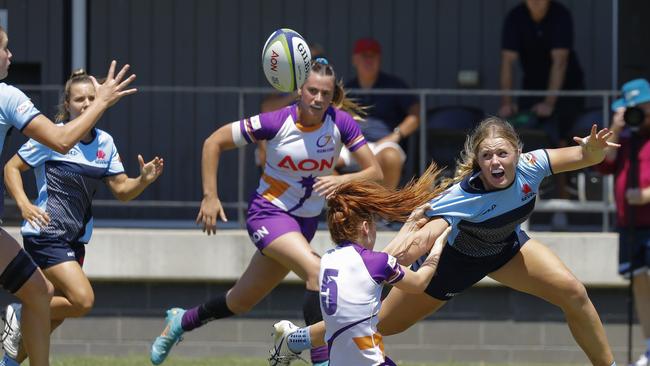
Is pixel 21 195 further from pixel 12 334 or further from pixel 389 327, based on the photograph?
pixel 389 327

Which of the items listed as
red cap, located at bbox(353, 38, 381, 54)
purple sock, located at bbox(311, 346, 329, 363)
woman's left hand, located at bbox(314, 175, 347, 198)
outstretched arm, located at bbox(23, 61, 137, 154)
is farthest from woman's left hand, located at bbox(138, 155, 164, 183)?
red cap, located at bbox(353, 38, 381, 54)

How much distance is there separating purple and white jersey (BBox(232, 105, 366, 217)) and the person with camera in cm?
236

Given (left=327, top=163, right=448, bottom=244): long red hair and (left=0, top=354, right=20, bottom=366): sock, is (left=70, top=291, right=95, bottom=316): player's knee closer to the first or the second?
(left=0, top=354, right=20, bottom=366): sock

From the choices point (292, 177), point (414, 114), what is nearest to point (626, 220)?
point (414, 114)

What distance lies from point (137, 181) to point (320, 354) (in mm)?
1526

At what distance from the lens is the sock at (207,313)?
9.36m

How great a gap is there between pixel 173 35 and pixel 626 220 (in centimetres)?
497

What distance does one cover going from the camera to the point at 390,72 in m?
13.3

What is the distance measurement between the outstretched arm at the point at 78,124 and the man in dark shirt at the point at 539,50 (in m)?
5.15

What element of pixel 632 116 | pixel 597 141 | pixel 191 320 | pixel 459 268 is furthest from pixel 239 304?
pixel 632 116

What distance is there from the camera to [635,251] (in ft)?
34.7

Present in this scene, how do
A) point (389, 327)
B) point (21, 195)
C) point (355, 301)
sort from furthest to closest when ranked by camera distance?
point (21, 195) < point (389, 327) < point (355, 301)

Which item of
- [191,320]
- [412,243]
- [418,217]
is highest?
[418,217]

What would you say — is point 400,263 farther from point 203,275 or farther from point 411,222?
point 203,275
